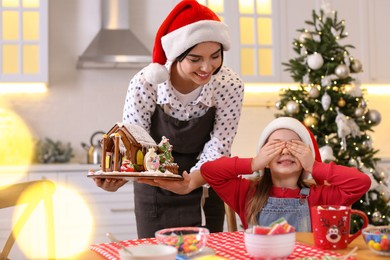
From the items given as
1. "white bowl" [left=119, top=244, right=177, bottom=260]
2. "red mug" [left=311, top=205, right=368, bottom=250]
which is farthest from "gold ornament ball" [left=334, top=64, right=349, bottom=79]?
"white bowl" [left=119, top=244, right=177, bottom=260]

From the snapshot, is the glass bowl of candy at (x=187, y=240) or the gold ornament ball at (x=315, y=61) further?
the gold ornament ball at (x=315, y=61)

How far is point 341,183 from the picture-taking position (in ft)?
6.06

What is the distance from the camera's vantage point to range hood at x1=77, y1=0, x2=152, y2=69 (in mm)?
3988

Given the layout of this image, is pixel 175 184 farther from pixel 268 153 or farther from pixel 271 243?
pixel 271 243

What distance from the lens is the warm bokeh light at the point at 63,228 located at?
365 cm

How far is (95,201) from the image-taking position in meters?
3.74

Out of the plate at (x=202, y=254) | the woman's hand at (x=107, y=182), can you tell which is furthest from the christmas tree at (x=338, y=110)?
the plate at (x=202, y=254)

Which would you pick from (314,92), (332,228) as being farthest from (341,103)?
(332,228)

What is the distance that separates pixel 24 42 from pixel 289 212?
8.90ft

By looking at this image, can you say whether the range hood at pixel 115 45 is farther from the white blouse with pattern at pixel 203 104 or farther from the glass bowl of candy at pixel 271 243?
the glass bowl of candy at pixel 271 243

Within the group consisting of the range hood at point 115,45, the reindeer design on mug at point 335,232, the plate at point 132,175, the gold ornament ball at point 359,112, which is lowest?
the reindeer design on mug at point 335,232

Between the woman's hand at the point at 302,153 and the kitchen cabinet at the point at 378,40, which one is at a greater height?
the kitchen cabinet at the point at 378,40

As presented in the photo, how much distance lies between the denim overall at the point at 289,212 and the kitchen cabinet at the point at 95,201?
A: 6.74 feet

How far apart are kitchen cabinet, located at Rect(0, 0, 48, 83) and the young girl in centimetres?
231
